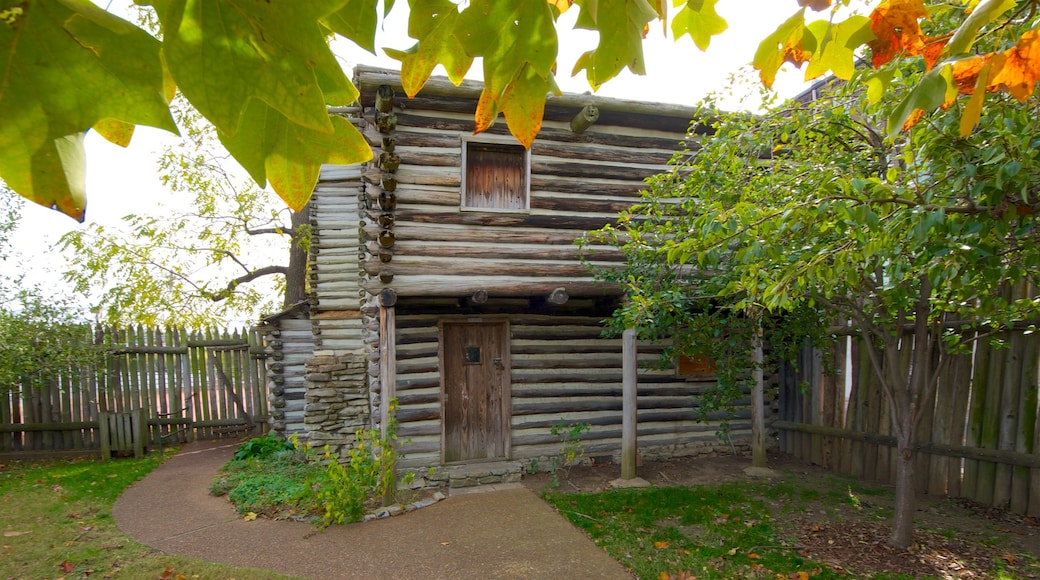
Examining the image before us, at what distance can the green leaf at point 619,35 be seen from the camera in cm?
116

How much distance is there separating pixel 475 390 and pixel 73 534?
16.5ft

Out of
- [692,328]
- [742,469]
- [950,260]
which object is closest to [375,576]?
[692,328]

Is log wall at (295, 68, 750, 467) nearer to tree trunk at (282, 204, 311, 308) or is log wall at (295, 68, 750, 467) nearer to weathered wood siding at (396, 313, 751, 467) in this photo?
weathered wood siding at (396, 313, 751, 467)

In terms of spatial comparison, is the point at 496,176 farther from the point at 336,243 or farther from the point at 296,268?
the point at 296,268

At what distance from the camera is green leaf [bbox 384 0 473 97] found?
1137mm

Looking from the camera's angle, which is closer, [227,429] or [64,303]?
[64,303]

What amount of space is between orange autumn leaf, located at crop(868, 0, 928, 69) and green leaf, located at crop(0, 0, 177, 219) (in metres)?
1.65

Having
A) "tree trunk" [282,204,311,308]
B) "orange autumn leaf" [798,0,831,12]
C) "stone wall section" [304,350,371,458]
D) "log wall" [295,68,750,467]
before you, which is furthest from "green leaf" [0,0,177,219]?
"tree trunk" [282,204,311,308]

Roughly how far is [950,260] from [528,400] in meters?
6.17

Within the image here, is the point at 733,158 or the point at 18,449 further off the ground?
the point at 733,158

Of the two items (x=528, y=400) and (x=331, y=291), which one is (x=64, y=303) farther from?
(x=528, y=400)

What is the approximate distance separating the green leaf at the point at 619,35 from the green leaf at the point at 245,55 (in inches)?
25.2

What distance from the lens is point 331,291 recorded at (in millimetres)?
11125

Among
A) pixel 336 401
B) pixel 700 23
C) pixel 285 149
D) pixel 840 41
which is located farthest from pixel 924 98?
pixel 336 401
